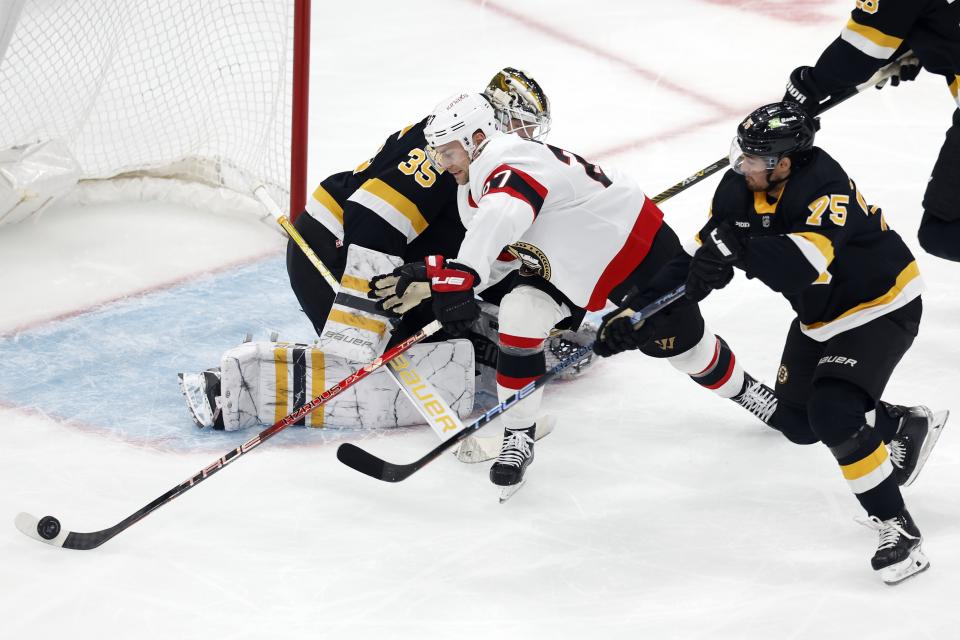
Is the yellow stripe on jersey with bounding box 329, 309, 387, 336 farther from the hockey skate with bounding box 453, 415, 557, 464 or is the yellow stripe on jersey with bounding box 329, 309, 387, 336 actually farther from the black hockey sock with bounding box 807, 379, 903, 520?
the black hockey sock with bounding box 807, 379, 903, 520

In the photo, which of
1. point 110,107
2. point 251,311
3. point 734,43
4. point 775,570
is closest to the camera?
point 775,570

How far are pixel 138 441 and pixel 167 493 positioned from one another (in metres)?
0.47

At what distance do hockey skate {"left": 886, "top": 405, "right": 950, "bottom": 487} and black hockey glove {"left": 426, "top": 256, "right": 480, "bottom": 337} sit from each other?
37.6 inches

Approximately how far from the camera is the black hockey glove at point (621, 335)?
2.68 meters

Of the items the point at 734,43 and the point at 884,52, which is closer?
the point at 884,52

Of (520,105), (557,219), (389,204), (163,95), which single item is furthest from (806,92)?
(163,95)

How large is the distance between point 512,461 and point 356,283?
0.60m

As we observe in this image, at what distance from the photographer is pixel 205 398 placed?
3.13 metres

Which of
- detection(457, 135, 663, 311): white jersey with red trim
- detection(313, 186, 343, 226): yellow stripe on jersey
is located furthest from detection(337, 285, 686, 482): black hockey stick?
detection(313, 186, 343, 226): yellow stripe on jersey

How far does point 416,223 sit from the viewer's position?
10.2 feet

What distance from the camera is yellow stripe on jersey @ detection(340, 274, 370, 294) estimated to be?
10.1 feet

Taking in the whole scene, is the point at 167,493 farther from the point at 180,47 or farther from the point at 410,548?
the point at 180,47

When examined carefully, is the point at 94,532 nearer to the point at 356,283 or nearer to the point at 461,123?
the point at 356,283

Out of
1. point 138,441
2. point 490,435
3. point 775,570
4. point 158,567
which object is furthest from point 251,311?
point 775,570
